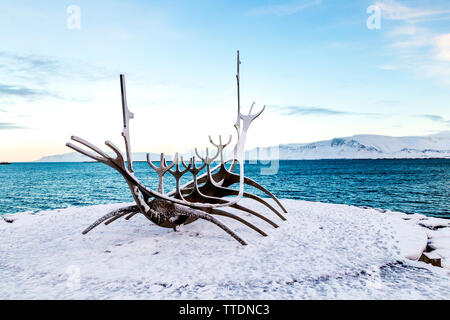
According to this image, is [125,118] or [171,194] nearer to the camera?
[125,118]

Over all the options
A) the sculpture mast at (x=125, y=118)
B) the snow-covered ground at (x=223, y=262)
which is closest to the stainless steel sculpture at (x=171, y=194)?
the sculpture mast at (x=125, y=118)

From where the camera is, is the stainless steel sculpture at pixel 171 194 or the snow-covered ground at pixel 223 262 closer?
the snow-covered ground at pixel 223 262

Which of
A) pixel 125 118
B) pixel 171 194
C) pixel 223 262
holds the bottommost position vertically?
pixel 223 262

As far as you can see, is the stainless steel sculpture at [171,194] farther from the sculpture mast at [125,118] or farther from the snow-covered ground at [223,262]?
the snow-covered ground at [223,262]

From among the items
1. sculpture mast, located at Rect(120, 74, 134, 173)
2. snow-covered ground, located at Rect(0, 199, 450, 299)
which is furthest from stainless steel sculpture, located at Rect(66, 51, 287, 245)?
snow-covered ground, located at Rect(0, 199, 450, 299)

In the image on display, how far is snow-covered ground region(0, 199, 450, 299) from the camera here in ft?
13.7

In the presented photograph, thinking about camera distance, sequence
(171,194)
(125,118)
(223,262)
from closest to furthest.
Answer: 1. (223,262)
2. (125,118)
3. (171,194)

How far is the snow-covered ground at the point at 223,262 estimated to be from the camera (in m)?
4.19

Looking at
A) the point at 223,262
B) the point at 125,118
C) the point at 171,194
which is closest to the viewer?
the point at 223,262

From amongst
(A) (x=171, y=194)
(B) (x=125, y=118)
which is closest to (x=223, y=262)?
(A) (x=171, y=194)

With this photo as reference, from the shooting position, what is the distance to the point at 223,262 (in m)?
5.24

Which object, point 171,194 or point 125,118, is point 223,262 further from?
point 125,118
